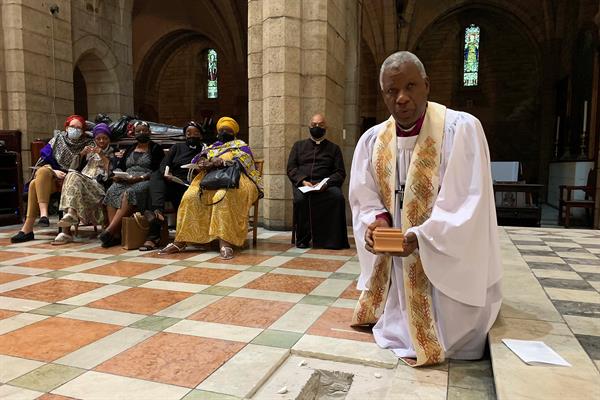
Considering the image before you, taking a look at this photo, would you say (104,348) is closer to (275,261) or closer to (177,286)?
(177,286)

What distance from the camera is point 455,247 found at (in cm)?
203

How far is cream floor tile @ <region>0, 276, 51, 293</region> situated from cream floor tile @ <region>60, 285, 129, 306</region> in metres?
0.60

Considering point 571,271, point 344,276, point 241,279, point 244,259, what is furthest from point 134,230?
point 571,271

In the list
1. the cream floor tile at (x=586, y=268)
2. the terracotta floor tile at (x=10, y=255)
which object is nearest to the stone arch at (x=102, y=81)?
the terracotta floor tile at (x=10, y=255)

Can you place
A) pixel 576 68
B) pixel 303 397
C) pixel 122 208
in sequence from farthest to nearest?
1. pixel 576 68
2. pixel 122 208
3. pixel 303 397

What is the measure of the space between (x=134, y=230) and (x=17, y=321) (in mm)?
2275

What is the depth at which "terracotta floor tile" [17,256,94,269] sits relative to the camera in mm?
4109

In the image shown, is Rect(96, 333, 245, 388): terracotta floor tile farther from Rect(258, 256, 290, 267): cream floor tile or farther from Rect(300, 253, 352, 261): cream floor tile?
Rect(300, 253, 352, 261): cream floor tile

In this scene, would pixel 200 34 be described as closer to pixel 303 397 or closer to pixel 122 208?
pixel 122 208

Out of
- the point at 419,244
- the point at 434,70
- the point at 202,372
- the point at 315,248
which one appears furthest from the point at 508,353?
the point at 434,70

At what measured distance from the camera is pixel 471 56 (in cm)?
1777

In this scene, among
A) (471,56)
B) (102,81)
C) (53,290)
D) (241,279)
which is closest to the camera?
(53,290)

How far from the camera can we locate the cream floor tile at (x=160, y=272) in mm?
3761

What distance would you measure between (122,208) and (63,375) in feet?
10.5
